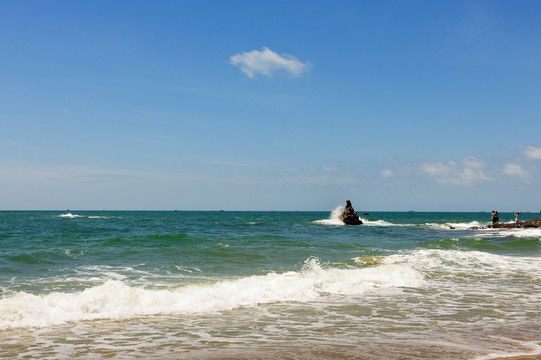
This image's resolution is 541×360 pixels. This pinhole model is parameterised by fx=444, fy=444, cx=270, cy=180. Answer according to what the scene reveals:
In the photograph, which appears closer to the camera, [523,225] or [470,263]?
[470,263]

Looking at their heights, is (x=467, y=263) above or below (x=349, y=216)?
below

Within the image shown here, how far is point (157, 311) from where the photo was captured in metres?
11.3

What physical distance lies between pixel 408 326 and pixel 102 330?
6.50 meters

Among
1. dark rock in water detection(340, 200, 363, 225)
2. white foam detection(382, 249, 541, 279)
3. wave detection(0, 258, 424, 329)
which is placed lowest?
wave detection(0, 258, 424, 329)

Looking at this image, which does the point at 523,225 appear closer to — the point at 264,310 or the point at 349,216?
the point at 349,216

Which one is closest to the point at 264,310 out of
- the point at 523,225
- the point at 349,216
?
the point at 523,225

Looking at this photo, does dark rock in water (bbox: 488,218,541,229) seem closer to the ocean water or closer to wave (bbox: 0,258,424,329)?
the ocean water

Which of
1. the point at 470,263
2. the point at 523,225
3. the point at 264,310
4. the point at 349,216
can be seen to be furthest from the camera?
the point at 349,216

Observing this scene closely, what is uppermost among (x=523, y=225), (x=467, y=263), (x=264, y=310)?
(x=523, y=225)

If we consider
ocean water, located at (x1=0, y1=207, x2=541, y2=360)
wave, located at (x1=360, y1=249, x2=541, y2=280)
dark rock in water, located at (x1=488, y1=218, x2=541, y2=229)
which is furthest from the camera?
dark rock in water, located at (x1=488, y1=218, x2=541, y2=229)

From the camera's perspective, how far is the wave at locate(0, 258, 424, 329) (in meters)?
10.3

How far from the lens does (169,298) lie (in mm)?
12148

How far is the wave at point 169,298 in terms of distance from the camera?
33.9 feet

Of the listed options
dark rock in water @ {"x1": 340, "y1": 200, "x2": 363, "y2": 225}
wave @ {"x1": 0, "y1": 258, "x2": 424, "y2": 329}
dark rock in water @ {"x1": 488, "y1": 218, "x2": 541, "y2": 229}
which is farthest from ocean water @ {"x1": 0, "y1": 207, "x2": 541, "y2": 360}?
dark rock in water @ {"x1": 340, "y1": 200, "x2": 363, "y2": 225}
